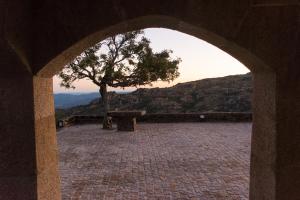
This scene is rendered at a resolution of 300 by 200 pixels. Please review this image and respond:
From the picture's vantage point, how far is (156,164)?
8.32 meters

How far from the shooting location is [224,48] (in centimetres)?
242

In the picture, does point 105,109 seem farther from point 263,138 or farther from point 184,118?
point 263,138

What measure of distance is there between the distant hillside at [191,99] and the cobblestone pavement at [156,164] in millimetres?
15218

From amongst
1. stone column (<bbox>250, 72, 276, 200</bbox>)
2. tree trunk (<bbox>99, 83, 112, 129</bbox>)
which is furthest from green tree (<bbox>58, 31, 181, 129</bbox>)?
stone column (<bbox>250, 72, 276, 200</bbox>)

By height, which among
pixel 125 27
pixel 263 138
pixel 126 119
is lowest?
pixel 126 119

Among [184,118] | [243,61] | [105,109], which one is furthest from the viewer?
[184,118]

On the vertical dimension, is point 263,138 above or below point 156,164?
above

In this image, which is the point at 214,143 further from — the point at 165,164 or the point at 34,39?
the point at 34,39

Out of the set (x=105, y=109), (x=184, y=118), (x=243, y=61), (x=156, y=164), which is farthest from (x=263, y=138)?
(x=184, y=118)

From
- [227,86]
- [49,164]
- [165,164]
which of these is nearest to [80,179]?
[165,164]

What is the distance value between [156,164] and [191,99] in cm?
2575

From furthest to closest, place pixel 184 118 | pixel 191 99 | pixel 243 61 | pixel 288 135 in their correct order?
pixel 191 99 < pixel 184 118 < pixel 243 61 < pixel 288 135

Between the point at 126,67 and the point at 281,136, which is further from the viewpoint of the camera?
the point at 126,67

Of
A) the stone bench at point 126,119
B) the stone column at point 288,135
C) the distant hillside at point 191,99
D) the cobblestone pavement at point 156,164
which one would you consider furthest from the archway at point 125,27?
the distant hillside at point 191,99
